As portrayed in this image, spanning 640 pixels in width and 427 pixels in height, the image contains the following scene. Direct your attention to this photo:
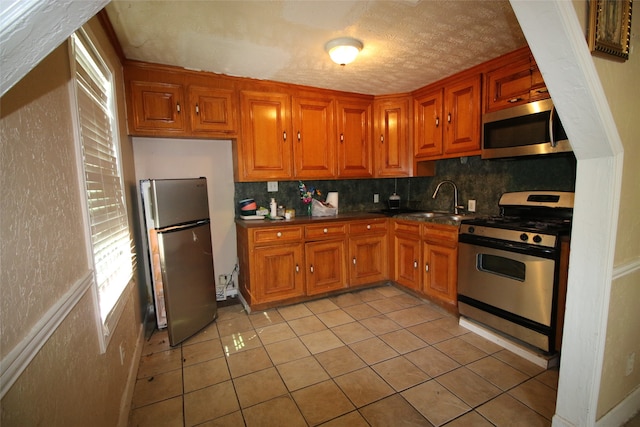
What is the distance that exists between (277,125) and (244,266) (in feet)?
4.86

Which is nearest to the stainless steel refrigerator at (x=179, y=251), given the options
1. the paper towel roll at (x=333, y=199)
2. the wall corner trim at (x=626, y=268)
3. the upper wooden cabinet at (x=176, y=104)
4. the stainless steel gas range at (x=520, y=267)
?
the upper wooden cabinet at (x=176, y=104)

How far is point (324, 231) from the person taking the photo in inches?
121

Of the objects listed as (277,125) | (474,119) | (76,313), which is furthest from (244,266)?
(474,119)

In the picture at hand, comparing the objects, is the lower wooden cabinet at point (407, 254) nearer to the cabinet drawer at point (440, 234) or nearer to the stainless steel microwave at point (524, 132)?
the cabinet drawer at point (440, 234)

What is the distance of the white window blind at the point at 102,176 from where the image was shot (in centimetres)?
142

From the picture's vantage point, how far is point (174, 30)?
6.33 ft

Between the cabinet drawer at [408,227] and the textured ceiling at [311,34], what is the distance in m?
1.47

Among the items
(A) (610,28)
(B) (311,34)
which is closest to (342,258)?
(B) (311,34)

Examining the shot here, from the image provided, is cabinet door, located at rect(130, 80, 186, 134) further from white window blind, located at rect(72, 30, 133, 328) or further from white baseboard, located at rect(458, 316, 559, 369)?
white baseboard, located at rect(458, 316, 559, 369)

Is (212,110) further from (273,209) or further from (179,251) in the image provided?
(179,251)

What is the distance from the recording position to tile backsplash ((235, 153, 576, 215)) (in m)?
2.40

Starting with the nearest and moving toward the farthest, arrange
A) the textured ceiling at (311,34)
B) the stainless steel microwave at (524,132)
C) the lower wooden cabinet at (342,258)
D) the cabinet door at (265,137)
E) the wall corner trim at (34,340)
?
the wall corner trim at (34,340) < the textured ceiling at (311,34) < the stainless steel microwave at (524,132) < the lower wooden cabinet at (342,258) < the cabinet door at (265,137)

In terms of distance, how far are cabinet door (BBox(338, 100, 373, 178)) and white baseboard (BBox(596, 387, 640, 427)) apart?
2.66 metres

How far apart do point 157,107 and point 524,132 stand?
3006 millimetres
